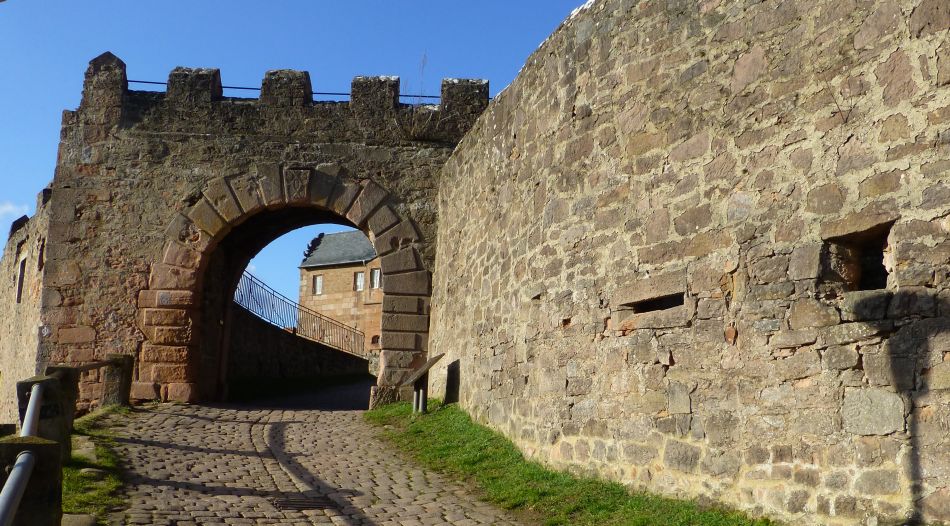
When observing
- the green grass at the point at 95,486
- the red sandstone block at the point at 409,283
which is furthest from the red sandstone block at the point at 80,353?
the green grass at the point at 95,486

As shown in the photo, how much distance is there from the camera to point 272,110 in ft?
42.3

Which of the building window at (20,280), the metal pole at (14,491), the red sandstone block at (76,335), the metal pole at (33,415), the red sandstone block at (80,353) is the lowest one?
the metal pole at (14,491)

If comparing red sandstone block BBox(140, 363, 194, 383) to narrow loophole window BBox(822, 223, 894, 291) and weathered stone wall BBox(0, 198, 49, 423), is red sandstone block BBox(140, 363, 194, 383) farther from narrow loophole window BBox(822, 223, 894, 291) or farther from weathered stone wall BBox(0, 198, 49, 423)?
narrow loophole window BBox(822, 223, 894, 291)

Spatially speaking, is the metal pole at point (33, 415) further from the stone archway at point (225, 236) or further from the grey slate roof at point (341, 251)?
the grey slate roof at point (341, 251)

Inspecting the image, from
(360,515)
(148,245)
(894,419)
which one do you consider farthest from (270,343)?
(894,419)

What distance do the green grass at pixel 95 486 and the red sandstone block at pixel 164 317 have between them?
3.99 m

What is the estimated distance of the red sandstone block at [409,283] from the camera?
40.3 ft

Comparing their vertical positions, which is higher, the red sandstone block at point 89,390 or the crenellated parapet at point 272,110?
the crenellated parapet at point 272,110

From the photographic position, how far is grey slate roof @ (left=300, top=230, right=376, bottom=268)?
1495 inches

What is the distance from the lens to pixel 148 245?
12320 millimetres

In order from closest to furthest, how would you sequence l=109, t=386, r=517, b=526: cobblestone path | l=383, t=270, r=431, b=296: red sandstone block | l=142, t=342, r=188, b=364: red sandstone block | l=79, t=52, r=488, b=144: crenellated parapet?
l=109, t=386, r=517, b=526: cobblestone path
l=142, t=342, r=188, b=364: red sandstone block
l=383, t=270, r=431, b=296: red sandstone block
l=79, t=52, r=488, b=144: crenellated parapet

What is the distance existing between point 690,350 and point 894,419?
1.48 metres

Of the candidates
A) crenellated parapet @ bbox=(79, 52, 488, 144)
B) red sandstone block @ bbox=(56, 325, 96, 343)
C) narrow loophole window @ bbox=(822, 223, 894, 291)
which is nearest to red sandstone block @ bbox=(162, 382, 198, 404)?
red sandstone block @ bbox=(56, 325, 96, 343)

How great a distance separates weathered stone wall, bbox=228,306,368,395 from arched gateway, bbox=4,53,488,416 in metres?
2.65
